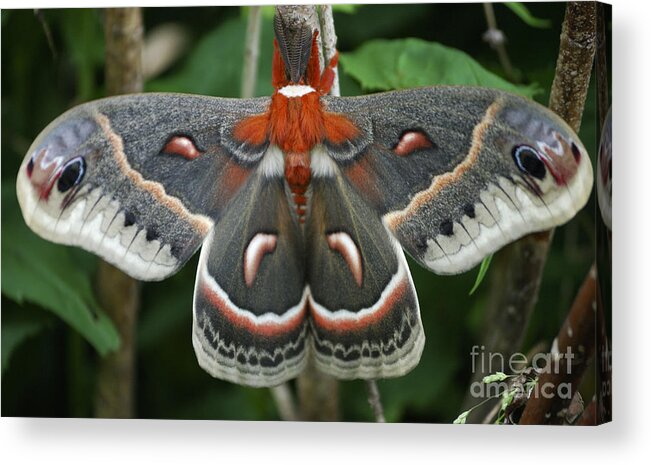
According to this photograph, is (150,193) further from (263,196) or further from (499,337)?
(499,337)

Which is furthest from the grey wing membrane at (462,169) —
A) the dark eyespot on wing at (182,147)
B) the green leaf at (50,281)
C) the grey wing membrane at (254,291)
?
the green leaf at (50,281)

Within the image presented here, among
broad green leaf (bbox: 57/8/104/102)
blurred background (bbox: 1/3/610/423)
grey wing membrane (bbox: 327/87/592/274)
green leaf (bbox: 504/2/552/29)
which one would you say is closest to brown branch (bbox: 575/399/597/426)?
blurred background (bbox: 1/3/610/423)

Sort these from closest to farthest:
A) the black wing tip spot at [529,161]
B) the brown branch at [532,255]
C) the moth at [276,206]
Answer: the black wing tip spot at [529,161]
the moth at [276,206]
the brown branch at [532,255]

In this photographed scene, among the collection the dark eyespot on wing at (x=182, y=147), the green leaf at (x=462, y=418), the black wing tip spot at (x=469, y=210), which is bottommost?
→ the green leaf at (x=462, y=418)

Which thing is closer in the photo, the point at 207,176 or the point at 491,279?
the point at 207,176

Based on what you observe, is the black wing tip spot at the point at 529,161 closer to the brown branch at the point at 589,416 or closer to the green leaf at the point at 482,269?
the green leaf at the point at 482,269

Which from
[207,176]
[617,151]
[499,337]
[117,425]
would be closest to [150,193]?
[207,176]

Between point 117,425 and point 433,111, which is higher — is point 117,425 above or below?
below
